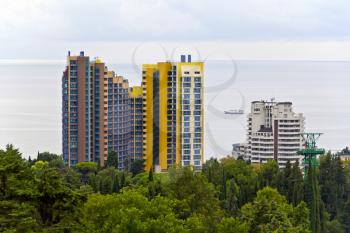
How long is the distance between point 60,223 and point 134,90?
3476 centimetres

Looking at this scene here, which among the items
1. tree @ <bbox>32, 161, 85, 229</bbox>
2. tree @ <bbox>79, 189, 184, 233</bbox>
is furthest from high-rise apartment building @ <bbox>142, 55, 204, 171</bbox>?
tree @ <bbox>32, 161, 85, 229</bbox>

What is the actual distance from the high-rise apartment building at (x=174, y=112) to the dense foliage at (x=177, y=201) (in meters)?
8.70

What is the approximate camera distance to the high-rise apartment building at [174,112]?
4903 cm

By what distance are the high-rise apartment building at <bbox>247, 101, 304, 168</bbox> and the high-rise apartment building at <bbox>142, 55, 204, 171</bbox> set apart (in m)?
11.3

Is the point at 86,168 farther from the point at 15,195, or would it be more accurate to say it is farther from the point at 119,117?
the point at 15,195

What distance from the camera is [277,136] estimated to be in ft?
199

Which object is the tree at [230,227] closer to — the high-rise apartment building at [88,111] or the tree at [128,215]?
the tree at [128,215]

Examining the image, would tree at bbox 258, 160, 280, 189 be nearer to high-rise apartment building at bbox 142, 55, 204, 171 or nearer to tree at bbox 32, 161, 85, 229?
high-rise apartment building at bbox 142, 55, 204, 171

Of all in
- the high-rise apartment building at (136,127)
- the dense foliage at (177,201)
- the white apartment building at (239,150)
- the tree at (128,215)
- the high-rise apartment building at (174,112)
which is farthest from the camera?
the white apartment building at (239,150)

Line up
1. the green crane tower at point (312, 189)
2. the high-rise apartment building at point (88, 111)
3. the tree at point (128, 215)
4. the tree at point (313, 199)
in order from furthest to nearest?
the high-rise apartment building at point (88, 111), the green crane tower at point (312, 189), the tree at point (313, 199), the tree at point (128, 215)

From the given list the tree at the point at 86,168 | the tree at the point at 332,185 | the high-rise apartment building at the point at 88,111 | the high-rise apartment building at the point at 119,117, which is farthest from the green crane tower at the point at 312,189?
the high-rise apartment building at the point at 119,117

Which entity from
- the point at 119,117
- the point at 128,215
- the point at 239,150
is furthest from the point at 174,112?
the point at 128,215

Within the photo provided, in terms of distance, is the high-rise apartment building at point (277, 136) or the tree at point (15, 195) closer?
the tree at point (15, 195)

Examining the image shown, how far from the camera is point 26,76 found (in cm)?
19088
